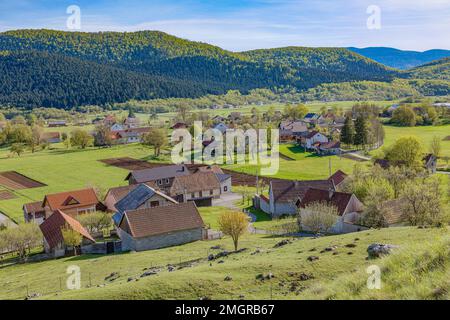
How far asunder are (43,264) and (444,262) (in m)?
32.6

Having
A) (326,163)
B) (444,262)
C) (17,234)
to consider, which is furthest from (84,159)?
(444,262)

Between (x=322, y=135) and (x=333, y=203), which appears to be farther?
(x=322, y=135)

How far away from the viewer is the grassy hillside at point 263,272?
15168mm

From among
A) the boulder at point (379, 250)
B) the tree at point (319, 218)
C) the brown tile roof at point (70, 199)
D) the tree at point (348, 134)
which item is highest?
the tree at point (348, 134)

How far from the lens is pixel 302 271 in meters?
22.0

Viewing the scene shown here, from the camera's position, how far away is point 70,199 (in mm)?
57438

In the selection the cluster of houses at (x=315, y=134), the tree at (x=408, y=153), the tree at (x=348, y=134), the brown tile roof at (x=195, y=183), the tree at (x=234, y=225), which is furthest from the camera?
the tree at (x=348, y=134)

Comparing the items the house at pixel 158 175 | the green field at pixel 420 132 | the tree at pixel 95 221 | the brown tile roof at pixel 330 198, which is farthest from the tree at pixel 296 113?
the tree at pixel 95 221

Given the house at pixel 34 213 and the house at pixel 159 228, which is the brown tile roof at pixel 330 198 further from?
the house at pixel 34 213

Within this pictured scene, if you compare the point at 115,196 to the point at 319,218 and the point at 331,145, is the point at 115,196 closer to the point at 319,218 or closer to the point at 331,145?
the point at 319,218

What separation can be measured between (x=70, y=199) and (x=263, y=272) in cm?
4142

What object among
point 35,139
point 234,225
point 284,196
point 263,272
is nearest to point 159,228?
point 234,225
